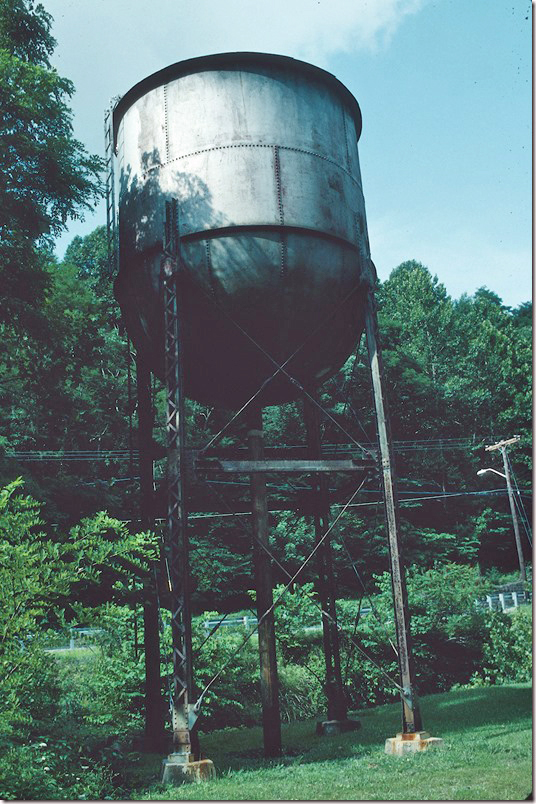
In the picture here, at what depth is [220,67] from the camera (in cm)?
1062

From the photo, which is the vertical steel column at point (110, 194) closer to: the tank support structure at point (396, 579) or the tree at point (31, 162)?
the tree at point (31, 162)

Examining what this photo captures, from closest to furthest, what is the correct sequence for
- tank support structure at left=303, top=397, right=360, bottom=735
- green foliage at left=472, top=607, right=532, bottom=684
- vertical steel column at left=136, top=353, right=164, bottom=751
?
vertical steel column at left=136, top=353, right=164, bottom=751 < tank support structure at left=303, top=397, right=360, bottom=735 < green foliage at left=472, top=607, right=532, bottom=684

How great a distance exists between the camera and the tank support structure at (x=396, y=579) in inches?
365

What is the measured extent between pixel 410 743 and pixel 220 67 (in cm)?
910

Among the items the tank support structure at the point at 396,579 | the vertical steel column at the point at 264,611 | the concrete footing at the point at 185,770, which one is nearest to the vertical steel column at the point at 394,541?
the tank support structure at the point at 396,579

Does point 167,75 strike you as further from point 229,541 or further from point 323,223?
point 229,541

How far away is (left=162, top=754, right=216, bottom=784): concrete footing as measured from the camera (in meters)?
8.24

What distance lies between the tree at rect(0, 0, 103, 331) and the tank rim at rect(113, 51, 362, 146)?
246 cm

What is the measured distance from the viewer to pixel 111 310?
29.8 m

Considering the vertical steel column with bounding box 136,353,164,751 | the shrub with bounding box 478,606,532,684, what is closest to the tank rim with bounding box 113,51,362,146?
the vertical steel column with bounding box 136,353,164,751

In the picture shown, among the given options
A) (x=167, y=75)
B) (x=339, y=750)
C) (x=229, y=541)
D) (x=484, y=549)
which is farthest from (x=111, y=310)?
(x=339, y=750)

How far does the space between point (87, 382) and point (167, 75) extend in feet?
62.6

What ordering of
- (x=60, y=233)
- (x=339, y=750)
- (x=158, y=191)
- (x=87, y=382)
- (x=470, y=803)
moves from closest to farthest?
(x=470, y=803) < (x=339, y=750) < (x=158, y=191) < (x=60, y=233) < (x=87, y=382)

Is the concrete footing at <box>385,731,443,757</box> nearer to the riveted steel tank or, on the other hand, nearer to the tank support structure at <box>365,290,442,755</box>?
the tank support structure at <box>365,290,442,755</box>
